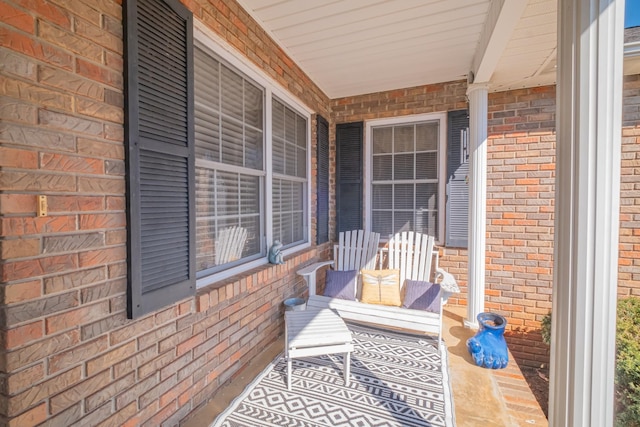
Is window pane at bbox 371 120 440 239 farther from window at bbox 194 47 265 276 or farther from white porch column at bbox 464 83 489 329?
window at bbox 194 47 265 276

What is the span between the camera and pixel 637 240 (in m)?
0.91

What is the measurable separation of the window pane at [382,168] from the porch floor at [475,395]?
2.27 metres

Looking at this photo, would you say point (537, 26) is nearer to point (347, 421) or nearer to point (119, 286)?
point (347, 421)

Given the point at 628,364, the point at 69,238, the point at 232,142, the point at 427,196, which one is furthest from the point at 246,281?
the point at 427,196

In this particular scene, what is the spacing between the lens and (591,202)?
938mm

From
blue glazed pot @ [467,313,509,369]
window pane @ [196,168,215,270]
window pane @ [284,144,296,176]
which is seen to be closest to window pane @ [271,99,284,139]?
window pane @ [284,144,296,176]

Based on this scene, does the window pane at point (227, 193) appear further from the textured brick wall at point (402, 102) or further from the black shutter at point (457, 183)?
the black shutter at point (457, 183)

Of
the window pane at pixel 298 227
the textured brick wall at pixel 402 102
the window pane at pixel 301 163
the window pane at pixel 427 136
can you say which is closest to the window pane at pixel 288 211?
the window pane at pixel 298 227

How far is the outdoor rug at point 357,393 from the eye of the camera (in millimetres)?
1731

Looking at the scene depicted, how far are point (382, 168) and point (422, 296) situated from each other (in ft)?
6.27

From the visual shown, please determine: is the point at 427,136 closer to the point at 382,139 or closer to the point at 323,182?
the point at 382,139

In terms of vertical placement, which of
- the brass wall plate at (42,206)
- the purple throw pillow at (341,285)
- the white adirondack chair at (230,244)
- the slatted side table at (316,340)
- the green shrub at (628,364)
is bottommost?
the slatted side table at (316,340)

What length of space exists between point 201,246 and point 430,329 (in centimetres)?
201

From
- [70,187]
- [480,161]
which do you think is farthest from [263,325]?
[480,161]
